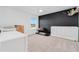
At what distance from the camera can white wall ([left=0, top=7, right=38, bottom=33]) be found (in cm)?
223

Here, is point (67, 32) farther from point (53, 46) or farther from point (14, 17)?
point (14, 17)

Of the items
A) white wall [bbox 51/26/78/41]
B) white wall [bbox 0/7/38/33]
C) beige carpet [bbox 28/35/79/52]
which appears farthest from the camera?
white wall [bbox 51/26/78/41]

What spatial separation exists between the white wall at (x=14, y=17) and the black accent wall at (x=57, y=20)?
3.93 ft

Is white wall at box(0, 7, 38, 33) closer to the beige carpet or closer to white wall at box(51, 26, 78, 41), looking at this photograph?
the beige carpet

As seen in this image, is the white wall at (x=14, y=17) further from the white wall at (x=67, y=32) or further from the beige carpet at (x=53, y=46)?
the white wall at (x=67, y=32)

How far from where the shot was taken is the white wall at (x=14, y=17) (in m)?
2.23

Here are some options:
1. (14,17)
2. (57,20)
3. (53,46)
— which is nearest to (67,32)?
(57,20)

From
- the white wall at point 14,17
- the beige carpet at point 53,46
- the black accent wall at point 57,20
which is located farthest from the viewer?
the black accent wall at point 57,20

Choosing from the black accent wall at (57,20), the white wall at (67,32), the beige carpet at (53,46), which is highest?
the black accent wall at (57,20)

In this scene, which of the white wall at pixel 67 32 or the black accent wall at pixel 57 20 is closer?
the white wall at pixel 67 32

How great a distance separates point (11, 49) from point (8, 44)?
9 cm

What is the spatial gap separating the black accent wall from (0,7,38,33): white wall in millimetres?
1198

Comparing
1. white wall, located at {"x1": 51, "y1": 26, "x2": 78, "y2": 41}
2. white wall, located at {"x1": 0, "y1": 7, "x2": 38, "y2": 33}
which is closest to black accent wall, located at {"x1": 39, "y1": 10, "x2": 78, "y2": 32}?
white wall, located at {"x1": 51, "y1": 26, "x2": 78, "y2": 41}

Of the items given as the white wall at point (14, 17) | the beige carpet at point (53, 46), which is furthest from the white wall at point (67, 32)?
the white wall at point (14, 17)
